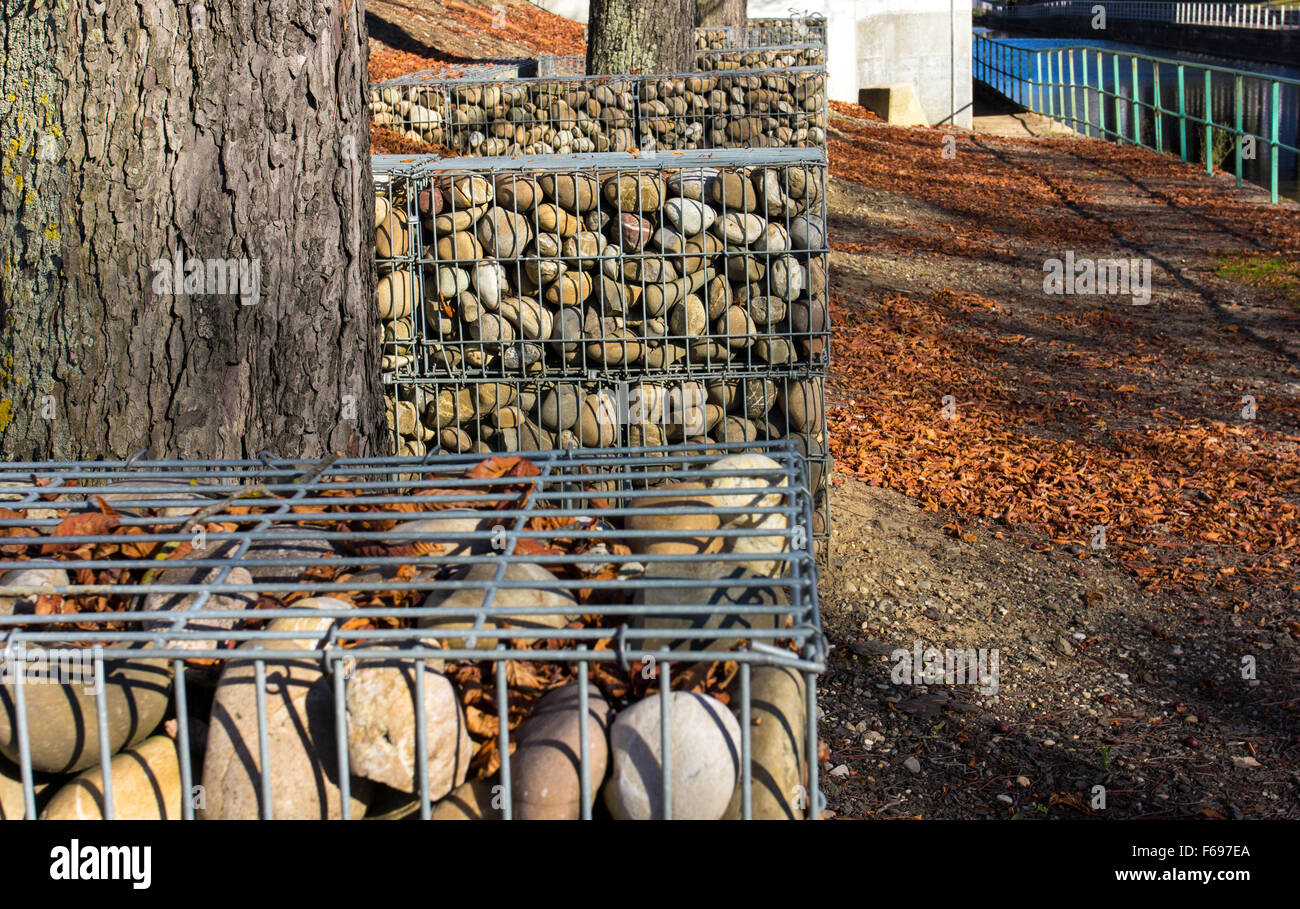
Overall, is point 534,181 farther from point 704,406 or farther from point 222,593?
point 222,593

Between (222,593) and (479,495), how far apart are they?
0.64m

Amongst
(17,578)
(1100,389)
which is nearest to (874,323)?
(1100,389)

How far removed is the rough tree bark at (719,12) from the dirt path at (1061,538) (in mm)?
7409

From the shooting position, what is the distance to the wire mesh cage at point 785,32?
57.9 feet

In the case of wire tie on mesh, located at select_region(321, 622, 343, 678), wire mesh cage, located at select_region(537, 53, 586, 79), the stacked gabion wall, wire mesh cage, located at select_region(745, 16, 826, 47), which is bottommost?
wire tie on mesh, located at select_region(321, 622, 343, 678)

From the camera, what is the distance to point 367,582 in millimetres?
2531

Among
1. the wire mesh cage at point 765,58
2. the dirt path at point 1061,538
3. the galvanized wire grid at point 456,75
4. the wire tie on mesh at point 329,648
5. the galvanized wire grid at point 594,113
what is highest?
the wire mesh cage at point 765,58

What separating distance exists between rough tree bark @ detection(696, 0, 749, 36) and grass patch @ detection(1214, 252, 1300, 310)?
8.72m

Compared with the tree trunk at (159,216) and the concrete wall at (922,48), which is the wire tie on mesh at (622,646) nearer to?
the tree trunk at (159,216)

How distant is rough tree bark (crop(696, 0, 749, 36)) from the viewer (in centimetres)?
1811

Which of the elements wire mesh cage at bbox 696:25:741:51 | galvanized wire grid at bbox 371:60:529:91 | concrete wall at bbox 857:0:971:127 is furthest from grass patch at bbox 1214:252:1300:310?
concrete wall at bbox 857:0:971:127

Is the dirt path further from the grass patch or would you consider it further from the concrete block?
the concrete block

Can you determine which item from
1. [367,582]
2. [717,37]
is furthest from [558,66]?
[367,582]

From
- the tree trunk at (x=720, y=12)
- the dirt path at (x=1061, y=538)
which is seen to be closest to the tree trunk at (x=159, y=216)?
the dirt path at (x=1061, y=538)
